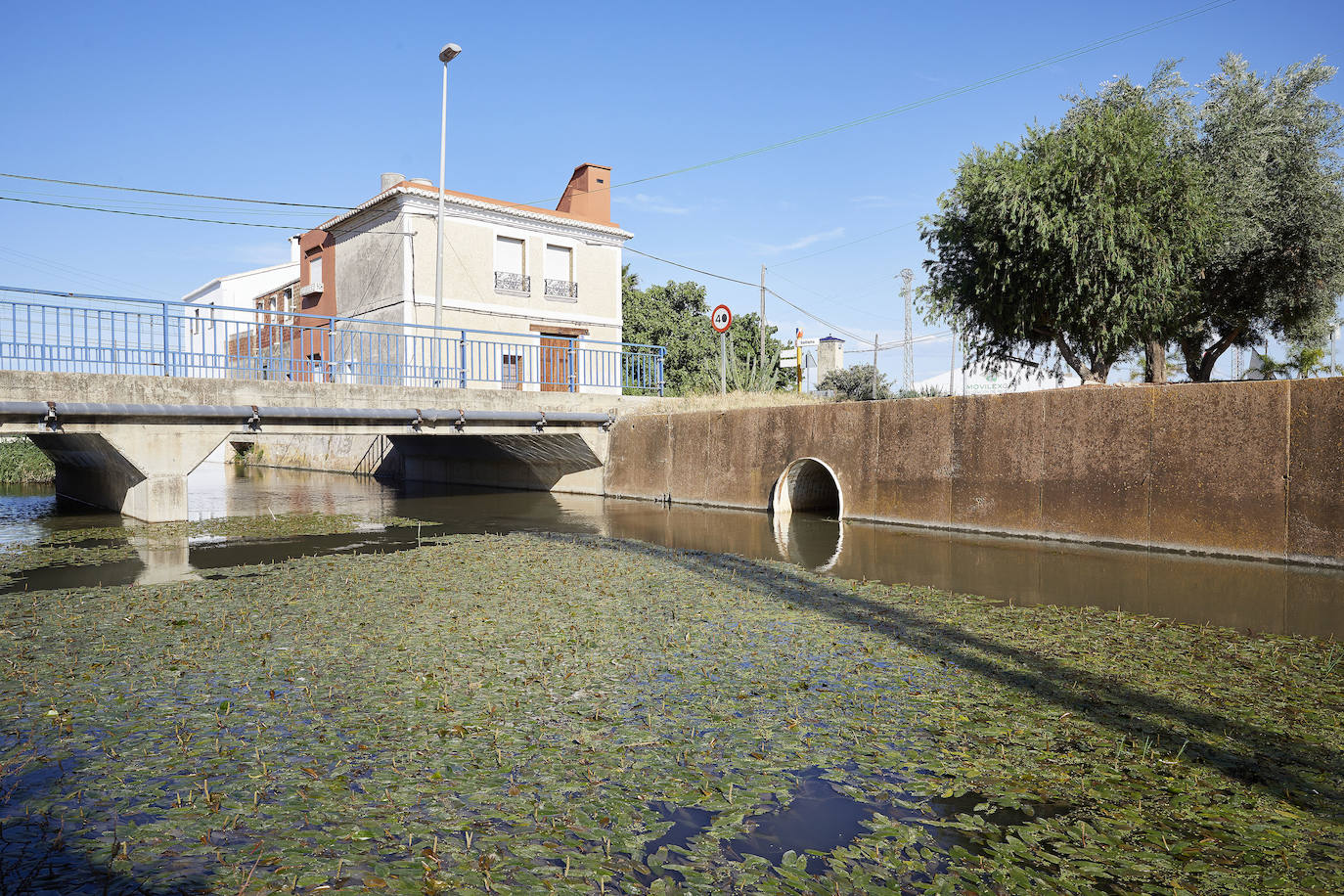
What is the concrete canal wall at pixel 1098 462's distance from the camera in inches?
361

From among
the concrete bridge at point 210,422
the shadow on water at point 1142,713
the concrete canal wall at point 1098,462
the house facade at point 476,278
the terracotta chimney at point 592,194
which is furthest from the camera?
the terracotta chimney at point 592,194

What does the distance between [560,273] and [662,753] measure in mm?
26114

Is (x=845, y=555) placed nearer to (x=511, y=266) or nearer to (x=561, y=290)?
(x=511, y=266)

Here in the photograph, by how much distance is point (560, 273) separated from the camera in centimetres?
2866

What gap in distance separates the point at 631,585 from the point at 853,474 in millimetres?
7306

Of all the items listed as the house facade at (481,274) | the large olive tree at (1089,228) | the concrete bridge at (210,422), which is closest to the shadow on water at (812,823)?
the concrete bridge at (210,422)

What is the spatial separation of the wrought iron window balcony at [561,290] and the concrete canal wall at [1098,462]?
1368 cm

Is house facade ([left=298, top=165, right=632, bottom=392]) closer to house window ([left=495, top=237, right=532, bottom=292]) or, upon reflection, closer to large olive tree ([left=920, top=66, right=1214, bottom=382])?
house window ([left=495, top=237, right=532, bottom=292])

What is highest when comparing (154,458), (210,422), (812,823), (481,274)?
(481,274)

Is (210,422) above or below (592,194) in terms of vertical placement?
below

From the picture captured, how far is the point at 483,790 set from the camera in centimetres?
349

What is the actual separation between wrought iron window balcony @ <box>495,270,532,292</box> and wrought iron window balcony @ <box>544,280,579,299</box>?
0.75 m

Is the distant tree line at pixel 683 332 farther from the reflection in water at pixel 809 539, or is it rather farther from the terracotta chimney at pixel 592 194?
the reflection in water at pixel 809 539

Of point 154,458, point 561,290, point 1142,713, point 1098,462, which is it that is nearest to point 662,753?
point 1142,713
